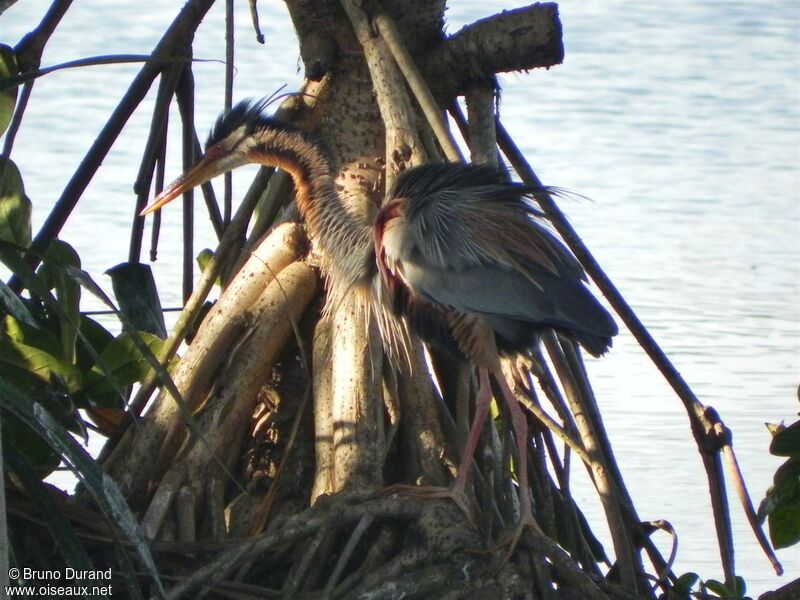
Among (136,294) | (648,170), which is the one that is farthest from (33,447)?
(648,170)

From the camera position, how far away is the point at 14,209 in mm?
3703

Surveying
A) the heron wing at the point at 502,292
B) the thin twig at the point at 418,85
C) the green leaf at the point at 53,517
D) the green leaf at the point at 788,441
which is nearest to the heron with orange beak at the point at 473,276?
the heron wing at the point at 502,292

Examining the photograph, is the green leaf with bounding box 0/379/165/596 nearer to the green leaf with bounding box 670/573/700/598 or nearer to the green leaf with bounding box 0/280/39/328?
the green leaf with bounding box 0/280/39/328

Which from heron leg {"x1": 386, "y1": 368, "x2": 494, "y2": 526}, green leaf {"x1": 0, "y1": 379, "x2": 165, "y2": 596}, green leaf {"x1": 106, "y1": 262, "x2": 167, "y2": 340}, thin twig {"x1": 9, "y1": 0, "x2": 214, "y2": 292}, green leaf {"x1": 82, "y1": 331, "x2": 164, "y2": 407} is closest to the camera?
green leaf {"x1": 0, "y1": 379, "x2": 165, "y2": 596}

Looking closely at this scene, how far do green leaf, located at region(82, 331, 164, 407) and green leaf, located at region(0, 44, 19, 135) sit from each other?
0.64 meters

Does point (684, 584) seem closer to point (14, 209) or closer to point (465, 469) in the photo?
point (465, 469)

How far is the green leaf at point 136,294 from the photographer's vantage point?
414cm

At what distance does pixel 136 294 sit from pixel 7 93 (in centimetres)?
73

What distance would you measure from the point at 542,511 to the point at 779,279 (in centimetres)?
355

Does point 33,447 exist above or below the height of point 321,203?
below

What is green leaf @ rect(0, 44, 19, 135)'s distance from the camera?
3676 mm

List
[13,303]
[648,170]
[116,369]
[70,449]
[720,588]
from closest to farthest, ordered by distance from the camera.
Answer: [70,449], [13,303], [720,588], [116,369], [648,170]

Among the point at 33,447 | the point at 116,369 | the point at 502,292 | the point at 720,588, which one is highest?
the point at 502,292

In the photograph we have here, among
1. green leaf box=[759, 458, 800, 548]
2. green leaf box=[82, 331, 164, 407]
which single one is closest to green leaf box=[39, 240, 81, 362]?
green leaf box=[82, 331, 164, 407]
